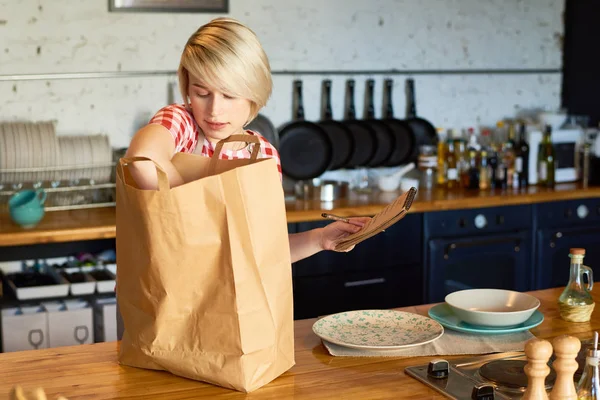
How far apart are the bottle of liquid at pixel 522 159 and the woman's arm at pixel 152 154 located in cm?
276

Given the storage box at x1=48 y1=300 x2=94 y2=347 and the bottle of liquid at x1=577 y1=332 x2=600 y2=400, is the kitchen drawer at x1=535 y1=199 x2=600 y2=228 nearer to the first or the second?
the storage box at x1=48 y1=300 x2=94 y2=347

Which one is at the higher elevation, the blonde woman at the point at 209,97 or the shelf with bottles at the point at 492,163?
the blonde woman at the point at 209,97

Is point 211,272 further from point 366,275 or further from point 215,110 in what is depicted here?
point 366,275

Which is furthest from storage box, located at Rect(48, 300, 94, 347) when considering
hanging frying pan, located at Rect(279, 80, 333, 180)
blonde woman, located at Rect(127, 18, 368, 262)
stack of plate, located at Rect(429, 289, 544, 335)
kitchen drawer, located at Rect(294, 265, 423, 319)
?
stack of plate, located at Rect(429, 289, 544, 335)

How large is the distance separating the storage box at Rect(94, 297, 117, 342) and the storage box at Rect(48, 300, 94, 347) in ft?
0.11

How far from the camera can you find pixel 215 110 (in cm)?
167

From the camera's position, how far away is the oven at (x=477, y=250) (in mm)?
3641

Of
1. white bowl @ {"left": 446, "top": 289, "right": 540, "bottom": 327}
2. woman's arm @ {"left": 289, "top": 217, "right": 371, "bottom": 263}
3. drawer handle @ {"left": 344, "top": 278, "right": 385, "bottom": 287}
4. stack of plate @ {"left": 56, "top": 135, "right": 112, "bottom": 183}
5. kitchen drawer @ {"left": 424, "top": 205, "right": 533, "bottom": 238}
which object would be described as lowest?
drawer handle @ {"left": 344, "top": 278, "right": 385, "bottom": 287}

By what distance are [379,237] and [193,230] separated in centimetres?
219

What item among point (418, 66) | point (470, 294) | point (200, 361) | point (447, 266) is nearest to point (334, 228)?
point (470, 294)

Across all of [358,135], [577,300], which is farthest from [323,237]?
[358,135]

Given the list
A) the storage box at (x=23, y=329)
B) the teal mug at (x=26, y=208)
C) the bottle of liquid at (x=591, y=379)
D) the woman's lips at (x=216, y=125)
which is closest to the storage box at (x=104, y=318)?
the storage box at (x=23, y=329)

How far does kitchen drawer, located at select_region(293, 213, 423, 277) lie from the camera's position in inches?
135

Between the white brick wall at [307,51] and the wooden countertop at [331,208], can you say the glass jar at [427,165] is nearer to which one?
the wooden countertop at [331,208]
